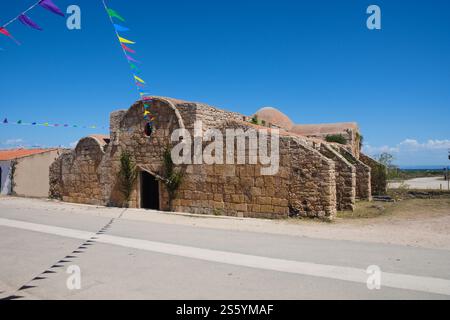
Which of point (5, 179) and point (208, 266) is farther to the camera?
point (5, 179)

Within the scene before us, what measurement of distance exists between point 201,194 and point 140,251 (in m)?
6.78

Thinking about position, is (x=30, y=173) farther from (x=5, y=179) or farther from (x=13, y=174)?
(x=5, y=179)

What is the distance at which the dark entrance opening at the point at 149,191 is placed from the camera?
612 inches

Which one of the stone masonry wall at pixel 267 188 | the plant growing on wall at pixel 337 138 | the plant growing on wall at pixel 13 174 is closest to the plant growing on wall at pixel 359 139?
the plant growing on wall at pixel 337 138

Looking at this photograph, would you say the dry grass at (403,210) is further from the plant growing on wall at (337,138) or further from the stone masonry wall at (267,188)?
the plant growing on wall at (337,138)

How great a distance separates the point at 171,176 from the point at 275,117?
12857 mm

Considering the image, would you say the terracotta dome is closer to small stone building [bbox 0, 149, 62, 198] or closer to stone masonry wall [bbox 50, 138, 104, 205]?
stone masonry wall [bbox 50, 138, 104, 205]

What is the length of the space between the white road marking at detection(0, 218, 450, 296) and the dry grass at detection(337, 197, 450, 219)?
6.72 meters

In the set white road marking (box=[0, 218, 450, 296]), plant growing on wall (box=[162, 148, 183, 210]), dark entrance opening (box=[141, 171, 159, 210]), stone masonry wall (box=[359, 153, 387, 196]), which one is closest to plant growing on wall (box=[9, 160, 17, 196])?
dark entrance opening (box=[141, 171, 159, 210])

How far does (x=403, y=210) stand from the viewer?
41.0ft

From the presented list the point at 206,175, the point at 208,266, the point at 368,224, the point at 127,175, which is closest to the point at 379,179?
the point at 368,224
